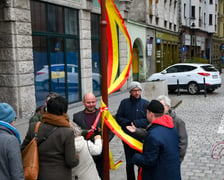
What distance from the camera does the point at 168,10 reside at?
28828 millimetres

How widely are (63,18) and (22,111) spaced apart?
455 cm

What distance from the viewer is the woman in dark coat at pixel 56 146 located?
2941mm

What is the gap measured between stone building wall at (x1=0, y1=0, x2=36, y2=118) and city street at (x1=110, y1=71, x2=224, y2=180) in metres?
3.66

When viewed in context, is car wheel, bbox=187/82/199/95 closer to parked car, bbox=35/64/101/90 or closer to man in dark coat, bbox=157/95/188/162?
parked car, bbox=35/64/101/90

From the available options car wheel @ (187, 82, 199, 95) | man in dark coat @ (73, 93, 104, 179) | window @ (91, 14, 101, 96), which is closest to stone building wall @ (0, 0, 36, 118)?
window @ (91, 14, 101, 96)

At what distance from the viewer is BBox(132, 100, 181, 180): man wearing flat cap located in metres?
3.12

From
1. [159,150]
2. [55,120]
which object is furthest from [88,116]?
[159,150]

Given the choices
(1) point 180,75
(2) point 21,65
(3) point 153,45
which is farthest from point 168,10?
(2) point 21,65

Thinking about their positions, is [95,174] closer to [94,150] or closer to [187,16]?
[94,150]

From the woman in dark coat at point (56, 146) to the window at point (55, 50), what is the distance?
27.0ft

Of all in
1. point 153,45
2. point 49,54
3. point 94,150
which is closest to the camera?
point 94,150

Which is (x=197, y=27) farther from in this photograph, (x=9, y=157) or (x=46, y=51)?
(x=9, y=157)

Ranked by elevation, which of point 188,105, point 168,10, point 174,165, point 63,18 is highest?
point 168,10

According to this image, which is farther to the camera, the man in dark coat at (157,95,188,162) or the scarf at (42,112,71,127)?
Result: the man in dark coat at (157,95,188,162)
